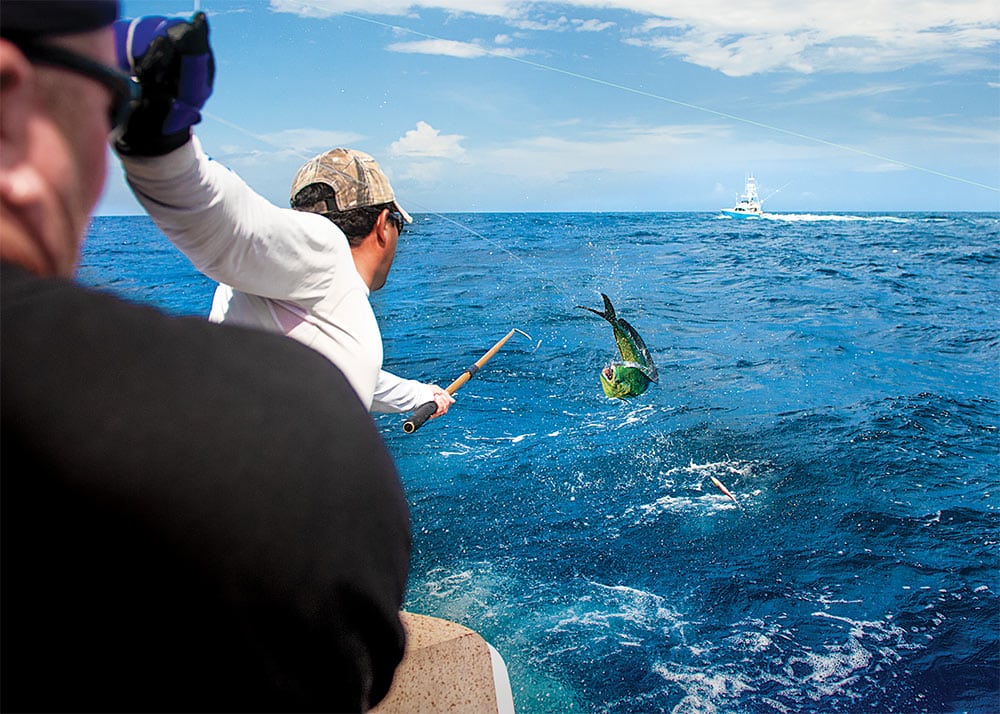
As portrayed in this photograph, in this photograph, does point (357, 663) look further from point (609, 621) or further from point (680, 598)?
point (680, 598)

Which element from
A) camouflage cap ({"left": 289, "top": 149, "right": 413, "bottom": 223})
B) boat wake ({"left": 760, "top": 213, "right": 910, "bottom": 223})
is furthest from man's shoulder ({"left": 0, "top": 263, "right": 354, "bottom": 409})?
boat wake ({"left": 760, "top": 213, "right": 910, "bottom": 223})

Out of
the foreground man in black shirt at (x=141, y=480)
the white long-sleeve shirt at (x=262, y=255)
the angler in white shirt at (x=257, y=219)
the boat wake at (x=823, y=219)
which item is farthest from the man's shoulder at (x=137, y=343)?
the boat wake at (x=823, y=219)

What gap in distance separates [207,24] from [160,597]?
3.36 ft

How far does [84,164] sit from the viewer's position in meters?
0.61

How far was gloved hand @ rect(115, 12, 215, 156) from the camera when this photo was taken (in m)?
1.12

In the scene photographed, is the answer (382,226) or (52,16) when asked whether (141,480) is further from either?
(382,226)

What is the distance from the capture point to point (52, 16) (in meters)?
0.56

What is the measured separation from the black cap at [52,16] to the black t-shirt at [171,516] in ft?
0.60

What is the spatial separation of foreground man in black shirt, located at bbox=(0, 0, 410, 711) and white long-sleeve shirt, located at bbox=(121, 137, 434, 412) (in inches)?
26.4

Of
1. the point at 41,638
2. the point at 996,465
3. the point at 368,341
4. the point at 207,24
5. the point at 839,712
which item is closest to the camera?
the point at 41,638

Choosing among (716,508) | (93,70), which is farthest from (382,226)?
(716,508)

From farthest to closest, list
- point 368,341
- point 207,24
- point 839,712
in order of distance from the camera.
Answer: point 839,712 → point 368,341 → point 207,24

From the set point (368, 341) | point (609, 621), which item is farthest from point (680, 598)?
point (368, 341)

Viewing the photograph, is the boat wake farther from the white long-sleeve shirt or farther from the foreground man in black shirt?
the foreground man in black shirt
